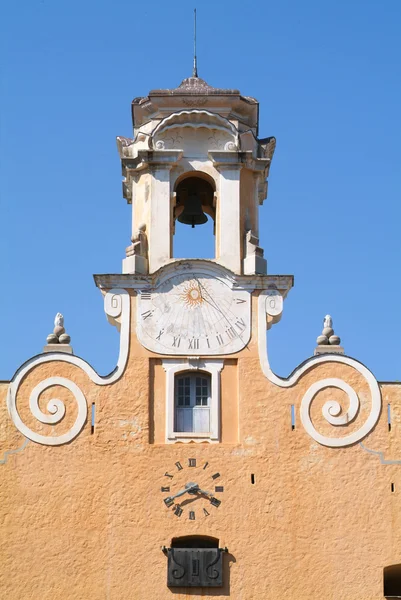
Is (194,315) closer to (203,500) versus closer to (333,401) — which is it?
(333,401)

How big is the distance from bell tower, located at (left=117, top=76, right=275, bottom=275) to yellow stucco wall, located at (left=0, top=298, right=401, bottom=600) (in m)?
2.40

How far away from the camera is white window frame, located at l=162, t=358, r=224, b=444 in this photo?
87.5ft

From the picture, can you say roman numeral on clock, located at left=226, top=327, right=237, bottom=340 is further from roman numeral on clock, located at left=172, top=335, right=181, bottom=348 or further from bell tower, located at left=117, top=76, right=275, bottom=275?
bell tower, located at left=117, top=76, right=275, bottom=275

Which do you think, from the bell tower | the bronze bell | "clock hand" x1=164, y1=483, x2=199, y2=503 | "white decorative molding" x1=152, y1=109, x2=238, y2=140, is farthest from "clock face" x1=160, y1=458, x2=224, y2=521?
"white decorative molding" x1=152, y1=109, x2=238, y2=140

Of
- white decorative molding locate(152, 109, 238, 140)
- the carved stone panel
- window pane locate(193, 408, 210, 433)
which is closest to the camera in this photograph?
the carved stone panel

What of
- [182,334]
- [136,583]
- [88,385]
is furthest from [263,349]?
[136,583]

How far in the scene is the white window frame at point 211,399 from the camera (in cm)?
2667

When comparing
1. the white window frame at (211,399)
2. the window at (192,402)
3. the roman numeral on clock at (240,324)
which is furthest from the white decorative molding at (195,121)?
the window at (192,402)

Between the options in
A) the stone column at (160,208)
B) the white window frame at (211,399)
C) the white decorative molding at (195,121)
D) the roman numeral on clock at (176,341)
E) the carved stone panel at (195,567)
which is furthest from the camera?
the white decorative molding at (195,121)

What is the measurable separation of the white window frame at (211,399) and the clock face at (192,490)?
1.78ft

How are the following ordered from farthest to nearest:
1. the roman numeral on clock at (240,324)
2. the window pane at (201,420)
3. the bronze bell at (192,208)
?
the bronze bell at (192,208), the roman numeral on clock at (240,324), the window pane at (201,420)

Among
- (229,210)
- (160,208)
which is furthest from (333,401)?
(160,208)

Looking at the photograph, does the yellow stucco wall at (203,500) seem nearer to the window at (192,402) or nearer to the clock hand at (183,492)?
the clock hand at (183,492)

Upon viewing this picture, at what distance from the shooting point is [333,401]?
88.5ft
